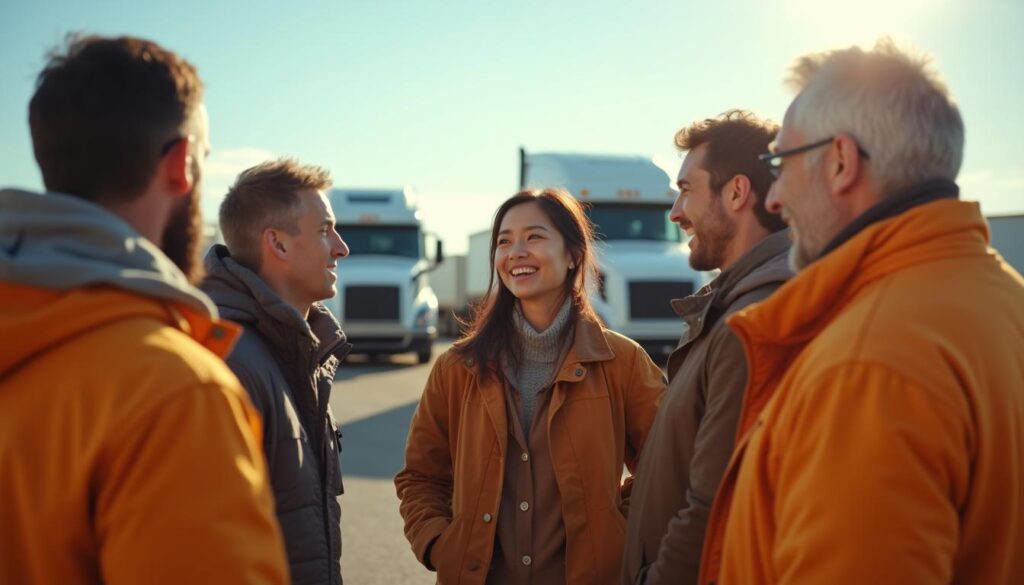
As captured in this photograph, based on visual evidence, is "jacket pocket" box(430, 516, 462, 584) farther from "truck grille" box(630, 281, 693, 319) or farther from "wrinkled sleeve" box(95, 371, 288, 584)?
"truck grille" box(630, 281, 693, 319)

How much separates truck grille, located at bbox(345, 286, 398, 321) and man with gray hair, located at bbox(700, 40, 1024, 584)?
19293mm

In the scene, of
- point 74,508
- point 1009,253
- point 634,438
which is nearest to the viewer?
point 74,508

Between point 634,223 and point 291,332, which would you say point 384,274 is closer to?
point 634,223

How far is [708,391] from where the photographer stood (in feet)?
8.85

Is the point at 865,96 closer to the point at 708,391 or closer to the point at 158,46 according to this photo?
the point at 708,391

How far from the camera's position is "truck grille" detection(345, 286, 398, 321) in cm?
2112

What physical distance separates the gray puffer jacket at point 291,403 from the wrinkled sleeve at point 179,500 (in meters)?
1.25

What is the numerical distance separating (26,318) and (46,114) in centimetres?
42

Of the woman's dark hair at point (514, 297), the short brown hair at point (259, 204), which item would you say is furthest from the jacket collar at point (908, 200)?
the short brown hair at point (259, 204)

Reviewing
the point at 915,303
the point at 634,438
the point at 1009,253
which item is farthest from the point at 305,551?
the point at 1009,253

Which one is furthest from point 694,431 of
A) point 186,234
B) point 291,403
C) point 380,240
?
point 380,240

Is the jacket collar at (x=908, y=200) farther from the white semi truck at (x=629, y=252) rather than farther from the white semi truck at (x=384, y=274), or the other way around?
the white semi truck at (x=384, y=274)

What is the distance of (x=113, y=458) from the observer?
151 centimetres

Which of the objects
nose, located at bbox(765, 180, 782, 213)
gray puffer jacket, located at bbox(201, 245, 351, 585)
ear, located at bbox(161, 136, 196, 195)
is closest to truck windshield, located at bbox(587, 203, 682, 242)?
gray puffer jacket, located at bbox(201, 245, 351, 585)
